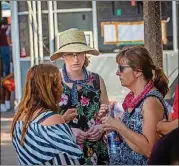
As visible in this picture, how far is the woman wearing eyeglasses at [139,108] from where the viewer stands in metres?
2.80

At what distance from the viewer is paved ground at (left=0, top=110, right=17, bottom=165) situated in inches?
254

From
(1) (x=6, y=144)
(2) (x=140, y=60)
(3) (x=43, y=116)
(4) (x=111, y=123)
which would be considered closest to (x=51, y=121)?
(3) (x=43, y=116)

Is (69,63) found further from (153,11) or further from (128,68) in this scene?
(153,11)

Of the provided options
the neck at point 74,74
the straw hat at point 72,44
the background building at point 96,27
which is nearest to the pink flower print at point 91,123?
the neck at point 74,74

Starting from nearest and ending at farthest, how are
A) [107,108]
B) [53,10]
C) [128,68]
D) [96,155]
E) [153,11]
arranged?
[128,68] → [107,108] → [96,155] → [153,11] → [53,10]

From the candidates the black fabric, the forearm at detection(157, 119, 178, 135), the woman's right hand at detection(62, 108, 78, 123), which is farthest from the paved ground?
the black fabric

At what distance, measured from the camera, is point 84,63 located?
3629 mm

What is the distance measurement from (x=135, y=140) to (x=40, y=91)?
511 mm

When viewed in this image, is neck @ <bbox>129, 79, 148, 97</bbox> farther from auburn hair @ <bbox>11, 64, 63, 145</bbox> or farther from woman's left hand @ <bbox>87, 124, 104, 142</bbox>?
woman's left hand @ <bbox>87, 124, 104, 142</bbox>

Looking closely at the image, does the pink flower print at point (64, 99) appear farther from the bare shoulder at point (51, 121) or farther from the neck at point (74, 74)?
the bare shoulder at point (51, 121)

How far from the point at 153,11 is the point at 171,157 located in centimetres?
232

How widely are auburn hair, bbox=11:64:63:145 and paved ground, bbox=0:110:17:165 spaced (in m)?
2.51

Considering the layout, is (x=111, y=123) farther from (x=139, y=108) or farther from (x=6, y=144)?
(x=6, y=144)

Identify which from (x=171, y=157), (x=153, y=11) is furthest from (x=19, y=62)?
(x=171, y=157)
